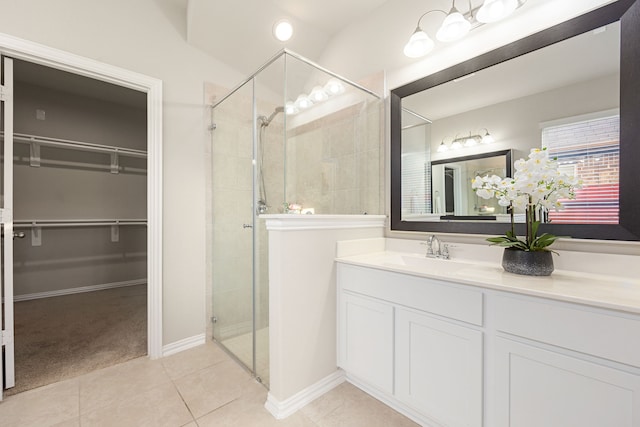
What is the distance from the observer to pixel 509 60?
4.84ft

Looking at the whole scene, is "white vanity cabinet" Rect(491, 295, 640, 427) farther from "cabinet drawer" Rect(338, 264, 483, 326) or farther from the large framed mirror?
the large framed mirror

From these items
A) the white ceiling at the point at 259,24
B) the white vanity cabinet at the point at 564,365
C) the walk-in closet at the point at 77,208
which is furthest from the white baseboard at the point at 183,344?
the white ceiling at the point at 259,24

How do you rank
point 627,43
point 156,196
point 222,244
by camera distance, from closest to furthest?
point 627,43 → point 156,196 → point 222,244

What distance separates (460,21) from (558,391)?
5.78 feet

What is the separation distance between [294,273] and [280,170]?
0.71 m

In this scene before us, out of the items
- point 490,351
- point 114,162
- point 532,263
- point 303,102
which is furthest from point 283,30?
point 114,162

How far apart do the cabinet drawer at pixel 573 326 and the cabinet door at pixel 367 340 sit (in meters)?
0.54

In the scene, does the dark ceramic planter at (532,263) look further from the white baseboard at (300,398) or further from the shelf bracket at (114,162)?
the shelf bracket at (114,162)

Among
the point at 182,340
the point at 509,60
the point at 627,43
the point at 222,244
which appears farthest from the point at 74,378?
the point at 627,43

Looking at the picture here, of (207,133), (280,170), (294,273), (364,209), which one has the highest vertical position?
(207,133)

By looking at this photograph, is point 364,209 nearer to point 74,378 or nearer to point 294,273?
point 294,273

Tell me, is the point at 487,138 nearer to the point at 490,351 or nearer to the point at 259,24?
the point at 490,351

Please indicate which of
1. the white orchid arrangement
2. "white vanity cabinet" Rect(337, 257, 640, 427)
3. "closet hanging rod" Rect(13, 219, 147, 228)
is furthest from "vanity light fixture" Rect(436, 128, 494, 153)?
"closet hanging rod" Rect(13, 219, 147, 228)

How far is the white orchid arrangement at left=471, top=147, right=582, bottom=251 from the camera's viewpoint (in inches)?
47.6
